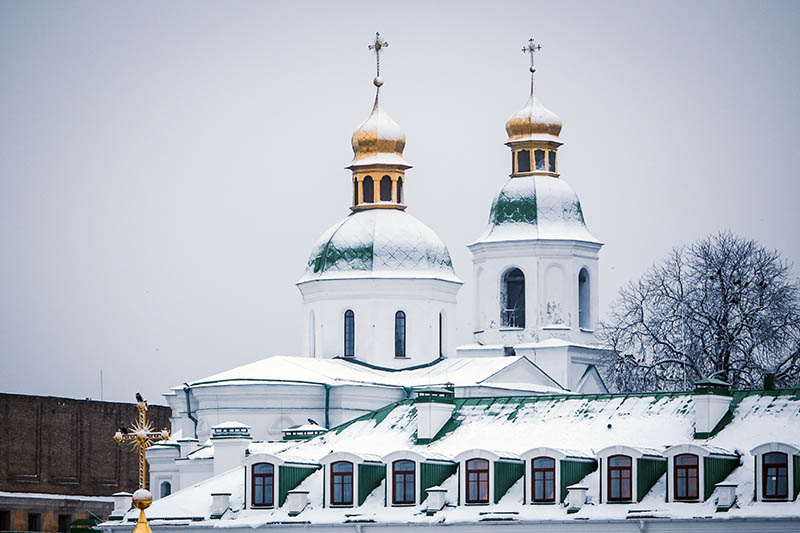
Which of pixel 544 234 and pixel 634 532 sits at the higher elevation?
pixel 544 234

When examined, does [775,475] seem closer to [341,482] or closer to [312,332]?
[341,482]

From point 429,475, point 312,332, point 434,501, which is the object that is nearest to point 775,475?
point 434,501

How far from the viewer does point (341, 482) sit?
48.6 metres

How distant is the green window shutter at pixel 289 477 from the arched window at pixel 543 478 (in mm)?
5943

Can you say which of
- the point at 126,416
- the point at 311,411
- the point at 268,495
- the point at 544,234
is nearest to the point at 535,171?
the point at 544,234

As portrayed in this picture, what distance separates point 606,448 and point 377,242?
38544 millimetres

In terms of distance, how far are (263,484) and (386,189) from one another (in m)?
37.0

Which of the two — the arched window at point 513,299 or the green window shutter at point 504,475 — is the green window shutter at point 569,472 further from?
the arched window at point 513,299

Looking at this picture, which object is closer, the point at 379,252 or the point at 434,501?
the point at 434,501

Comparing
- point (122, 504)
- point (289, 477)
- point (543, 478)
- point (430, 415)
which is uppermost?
point (430, 415)

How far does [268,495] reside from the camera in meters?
49.6

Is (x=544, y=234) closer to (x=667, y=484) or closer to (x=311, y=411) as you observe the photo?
(x=311, y=411)

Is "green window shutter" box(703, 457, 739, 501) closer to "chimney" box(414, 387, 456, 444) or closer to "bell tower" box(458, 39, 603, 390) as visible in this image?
"chimney" box(414, 387, 456, 444)

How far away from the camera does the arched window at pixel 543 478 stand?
46062mm
